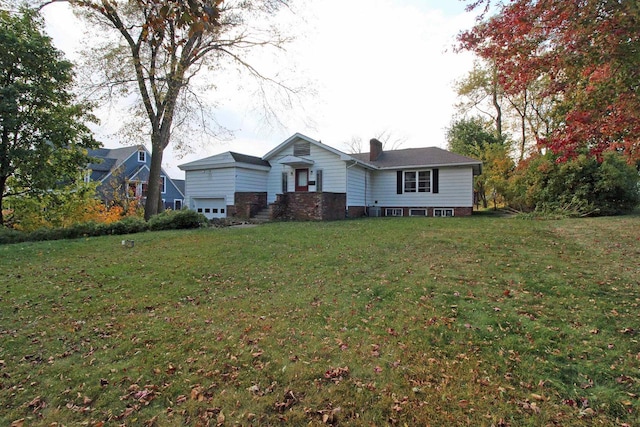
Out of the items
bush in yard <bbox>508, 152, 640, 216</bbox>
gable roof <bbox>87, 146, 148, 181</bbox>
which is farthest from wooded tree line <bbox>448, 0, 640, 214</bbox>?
gable roof <bbox>87, 146, 148, 181</bbox>

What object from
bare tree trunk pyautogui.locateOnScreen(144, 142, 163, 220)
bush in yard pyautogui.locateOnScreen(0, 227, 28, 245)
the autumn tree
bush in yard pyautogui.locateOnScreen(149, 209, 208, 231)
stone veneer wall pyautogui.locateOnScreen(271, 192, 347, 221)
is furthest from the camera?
the autumn tree

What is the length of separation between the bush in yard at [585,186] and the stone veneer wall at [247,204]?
12397mm

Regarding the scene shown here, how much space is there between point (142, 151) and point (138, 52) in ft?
62.5

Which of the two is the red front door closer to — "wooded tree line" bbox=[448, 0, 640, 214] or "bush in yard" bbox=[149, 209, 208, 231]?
"bush in yard" bbox=[149, 209, 208, 231]

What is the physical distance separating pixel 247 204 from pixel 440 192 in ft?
33.6

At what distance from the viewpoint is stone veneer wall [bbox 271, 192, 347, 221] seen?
1530 centimetres

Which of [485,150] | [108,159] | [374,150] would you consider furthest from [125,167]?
[485,150]

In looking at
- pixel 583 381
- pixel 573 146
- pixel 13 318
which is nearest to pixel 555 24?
pixel 573 146

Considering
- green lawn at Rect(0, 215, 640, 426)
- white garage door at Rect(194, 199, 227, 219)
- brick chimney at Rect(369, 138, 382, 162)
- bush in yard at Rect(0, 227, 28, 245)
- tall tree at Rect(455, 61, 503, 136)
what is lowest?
green lawn at Rect(0, 215, 640, 426)

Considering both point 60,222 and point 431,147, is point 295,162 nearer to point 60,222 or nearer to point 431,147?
point 431,147

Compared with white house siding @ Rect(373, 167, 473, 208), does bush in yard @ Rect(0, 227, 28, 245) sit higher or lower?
lower

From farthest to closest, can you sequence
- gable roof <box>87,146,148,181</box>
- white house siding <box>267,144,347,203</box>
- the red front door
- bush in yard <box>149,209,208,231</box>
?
gable roof <box>87,146,148,181</box> < the red front door < white house siding <box>267,144,347,203</box> < bush in yard <box>149,209,208,231</box>

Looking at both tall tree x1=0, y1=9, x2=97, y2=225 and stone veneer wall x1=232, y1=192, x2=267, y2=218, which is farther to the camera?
stone veneer wall x1=232, y1=192, x2=267, y2=218

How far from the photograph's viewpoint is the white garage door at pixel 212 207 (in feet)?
60.7
